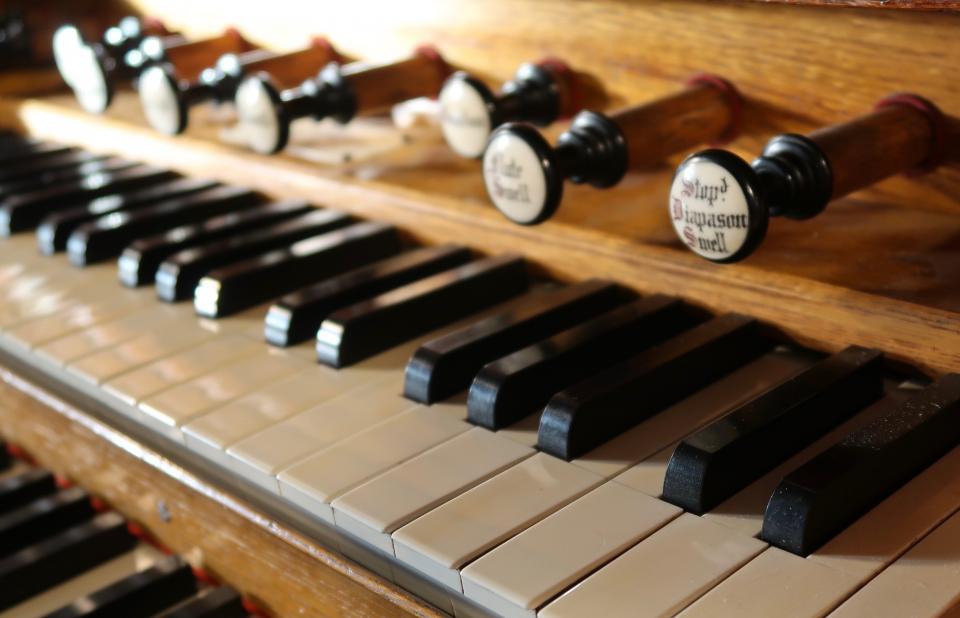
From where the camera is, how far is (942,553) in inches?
34.7

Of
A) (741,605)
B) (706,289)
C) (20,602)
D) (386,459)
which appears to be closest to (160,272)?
(20,602)

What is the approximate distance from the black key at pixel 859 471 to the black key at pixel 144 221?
121cm

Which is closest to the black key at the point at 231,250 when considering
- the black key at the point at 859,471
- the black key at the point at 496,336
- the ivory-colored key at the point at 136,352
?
the ivory-colored key at the point at 136,352

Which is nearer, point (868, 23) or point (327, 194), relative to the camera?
point (868, 23)

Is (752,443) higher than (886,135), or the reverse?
(886,135)

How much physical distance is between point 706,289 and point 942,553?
47cm

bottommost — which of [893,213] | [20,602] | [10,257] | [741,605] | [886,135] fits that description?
[20,602]

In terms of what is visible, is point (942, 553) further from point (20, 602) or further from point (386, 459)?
point (20, 602)

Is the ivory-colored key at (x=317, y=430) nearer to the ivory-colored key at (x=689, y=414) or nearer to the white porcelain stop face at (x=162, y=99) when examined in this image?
the ivory-colored key at (x=689, y=414)

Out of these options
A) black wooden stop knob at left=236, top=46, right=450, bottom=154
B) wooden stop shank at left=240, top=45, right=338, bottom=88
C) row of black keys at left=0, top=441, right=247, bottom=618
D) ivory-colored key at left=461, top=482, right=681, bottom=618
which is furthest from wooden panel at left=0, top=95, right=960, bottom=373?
row of black keys at left=0, top=441, right=247, bottom=618

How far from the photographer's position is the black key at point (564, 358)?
3.87ft

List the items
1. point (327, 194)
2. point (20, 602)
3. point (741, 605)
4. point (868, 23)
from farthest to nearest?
point (327, 194) → point (20, 602) → point (868, 23) → point (741, 605)

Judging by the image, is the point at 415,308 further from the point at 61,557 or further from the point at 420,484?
the point at 61,557

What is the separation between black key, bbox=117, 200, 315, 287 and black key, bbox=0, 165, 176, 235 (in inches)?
10.1
